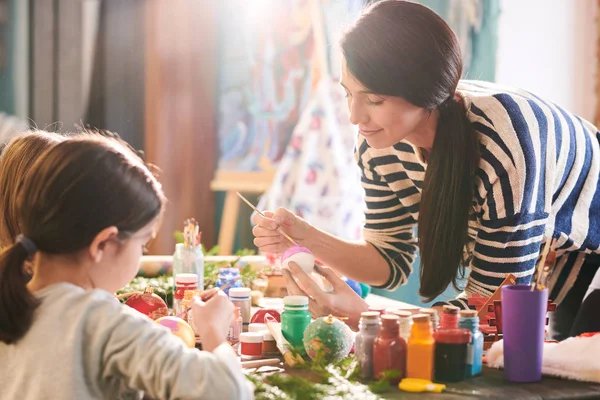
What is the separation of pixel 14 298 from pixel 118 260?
16 centimetres

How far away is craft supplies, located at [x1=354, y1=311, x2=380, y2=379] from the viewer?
125 centimetres

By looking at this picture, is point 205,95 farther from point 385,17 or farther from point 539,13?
point 385,17

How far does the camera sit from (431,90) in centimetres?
171

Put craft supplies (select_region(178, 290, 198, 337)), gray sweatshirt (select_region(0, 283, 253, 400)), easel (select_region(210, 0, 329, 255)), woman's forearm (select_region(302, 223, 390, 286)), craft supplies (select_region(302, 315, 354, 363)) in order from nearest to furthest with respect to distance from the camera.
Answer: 1. gray sweatshirt (select_region(0, 283, 253, 400))
2. craft supplies (select_region(302, 315, 354, 363))
3. craft supplies (select_region(178, 290, 198, 337))
4. woman's forearm (select_region(302, 223, 390, 286))
5. easel (select_region(210, 0, 329, 255))

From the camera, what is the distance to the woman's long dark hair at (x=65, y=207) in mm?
1121

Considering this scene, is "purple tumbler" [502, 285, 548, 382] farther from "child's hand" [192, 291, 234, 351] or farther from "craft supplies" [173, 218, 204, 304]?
"craft supplies" [173, 218, 204, 304]

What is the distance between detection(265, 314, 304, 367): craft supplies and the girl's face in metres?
0.33

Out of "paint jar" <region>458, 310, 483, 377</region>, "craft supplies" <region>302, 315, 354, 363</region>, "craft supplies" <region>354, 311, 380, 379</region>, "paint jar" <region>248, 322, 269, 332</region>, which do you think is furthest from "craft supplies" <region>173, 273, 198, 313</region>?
"paint jar" <region>458, 310, 483, 377</region>

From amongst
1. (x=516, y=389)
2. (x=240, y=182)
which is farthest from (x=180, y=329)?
(x=240, y=182)

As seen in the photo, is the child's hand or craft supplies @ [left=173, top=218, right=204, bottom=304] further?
craft supplies @ [left=173, top=218, right=204, bottom=304]

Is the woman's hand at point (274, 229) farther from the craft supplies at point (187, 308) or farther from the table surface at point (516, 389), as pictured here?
the table surface at point (516, 389)

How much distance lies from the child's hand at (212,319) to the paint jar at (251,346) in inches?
7.0

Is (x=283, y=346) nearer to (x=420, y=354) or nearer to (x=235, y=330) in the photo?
(x=235, y=330)

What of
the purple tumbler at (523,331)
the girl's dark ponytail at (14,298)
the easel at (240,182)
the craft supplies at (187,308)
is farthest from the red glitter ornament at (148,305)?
the easel at (240,182)
